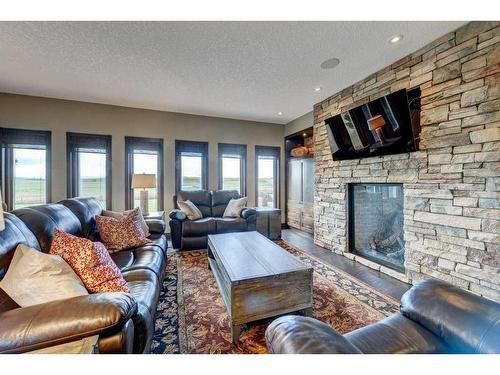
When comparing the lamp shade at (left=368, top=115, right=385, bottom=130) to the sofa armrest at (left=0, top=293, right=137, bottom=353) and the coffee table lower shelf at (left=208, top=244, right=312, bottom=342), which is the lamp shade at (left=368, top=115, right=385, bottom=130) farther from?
the sofa armrest at (left=0, top=293, right=137, bottom=353)

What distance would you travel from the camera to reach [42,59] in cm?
249

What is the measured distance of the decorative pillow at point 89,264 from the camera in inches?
48.6

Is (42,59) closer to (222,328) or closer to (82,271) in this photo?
(82,271)

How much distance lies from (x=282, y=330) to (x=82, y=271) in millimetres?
1180

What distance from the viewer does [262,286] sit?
5.21ft

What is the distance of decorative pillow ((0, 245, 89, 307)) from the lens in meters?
1.04

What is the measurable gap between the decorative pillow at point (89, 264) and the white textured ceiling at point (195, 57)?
1934mm

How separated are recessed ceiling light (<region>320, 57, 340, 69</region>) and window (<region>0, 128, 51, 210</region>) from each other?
4.57 meters

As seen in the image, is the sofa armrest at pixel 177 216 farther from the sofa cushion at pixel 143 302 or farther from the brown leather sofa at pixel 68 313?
the sofa cushion at pixel 143 302

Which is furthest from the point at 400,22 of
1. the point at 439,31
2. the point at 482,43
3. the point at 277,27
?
the point at 277,27

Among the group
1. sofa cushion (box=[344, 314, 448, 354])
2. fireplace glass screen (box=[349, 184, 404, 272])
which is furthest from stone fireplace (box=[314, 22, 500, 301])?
sofa cushion (box=[344, 314, 448, 354])

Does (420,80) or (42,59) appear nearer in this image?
(420,80)

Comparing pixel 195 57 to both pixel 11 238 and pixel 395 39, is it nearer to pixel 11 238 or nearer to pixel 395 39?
pixel 395 39

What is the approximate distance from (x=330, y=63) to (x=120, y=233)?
10.1 feet
